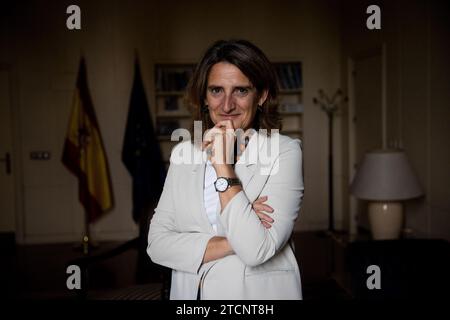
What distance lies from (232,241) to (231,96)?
37 cm

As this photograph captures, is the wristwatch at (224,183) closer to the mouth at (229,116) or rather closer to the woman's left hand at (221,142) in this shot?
the woman's left hand at (221,142)

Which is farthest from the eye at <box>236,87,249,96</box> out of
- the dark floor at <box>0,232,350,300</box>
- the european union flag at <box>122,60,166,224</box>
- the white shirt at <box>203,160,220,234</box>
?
the european union flag at <box>122,60,166,224</box>

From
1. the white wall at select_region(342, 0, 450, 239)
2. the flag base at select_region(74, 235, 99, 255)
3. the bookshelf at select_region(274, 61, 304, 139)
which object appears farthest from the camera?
the bookshelf at select_region(274, 61, 304, 139)

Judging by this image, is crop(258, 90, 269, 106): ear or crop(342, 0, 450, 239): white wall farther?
crop(342, 0, 450, 239): white wall

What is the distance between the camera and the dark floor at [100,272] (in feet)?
10.0

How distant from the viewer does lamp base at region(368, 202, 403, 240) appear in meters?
2.67

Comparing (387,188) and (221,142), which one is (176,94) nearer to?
(387,188)

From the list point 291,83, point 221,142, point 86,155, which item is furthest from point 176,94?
point 221,142

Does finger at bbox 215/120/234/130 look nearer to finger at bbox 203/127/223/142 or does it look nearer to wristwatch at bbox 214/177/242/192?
finger at bbox 203/127/223/142

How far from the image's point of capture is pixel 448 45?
2787 mm

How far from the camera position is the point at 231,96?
1.10 m

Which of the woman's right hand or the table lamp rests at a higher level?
the woman's right hand
